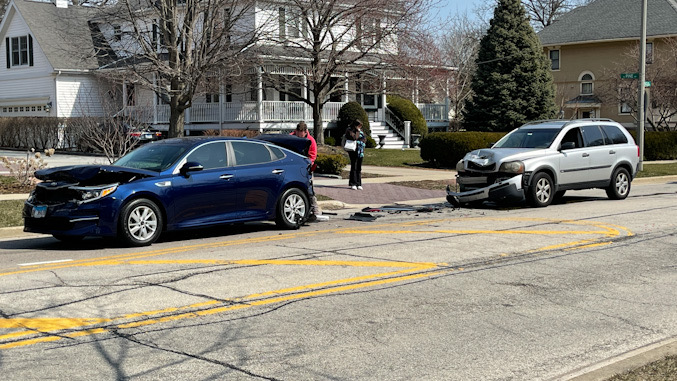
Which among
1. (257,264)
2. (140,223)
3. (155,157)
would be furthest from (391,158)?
(257,264)

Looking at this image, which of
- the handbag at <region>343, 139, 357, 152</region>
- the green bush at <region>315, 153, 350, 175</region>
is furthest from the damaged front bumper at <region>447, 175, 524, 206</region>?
A: the green bush at <region>315, 153, 350, 175</region>

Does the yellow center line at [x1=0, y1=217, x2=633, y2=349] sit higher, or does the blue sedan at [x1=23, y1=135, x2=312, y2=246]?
the blue sedan at [x1=23, y1=135, x2=312, y2=246]

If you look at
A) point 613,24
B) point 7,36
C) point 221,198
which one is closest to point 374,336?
point 221,198

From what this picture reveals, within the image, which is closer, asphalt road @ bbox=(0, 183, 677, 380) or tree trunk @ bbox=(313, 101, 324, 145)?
asphalt road @ bbox=(0, 183, 677, 380)

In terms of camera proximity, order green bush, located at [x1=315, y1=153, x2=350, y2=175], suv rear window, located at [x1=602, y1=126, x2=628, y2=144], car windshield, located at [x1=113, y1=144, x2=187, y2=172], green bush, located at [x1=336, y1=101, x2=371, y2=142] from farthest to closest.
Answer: green bush, located at [x1=336, y1=101, x2=371, y2=142]
green bush, located at [x1=315, y1=153, x2=350, y2=175]
suv rear window, located at [x1=602, y1=126, x2=628, y2=144]
car windshield, located at [x1=113, y1=144, x2=187, y2=172]

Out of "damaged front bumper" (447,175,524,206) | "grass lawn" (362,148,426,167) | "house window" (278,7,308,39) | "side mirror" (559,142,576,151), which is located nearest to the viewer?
"damaged front bumper" (447,175,524,206)

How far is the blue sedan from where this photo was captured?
11.0m

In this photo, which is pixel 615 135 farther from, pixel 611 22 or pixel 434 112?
pixel 611 22

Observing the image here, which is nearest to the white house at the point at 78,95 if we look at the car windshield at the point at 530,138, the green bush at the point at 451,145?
the green bush at the point at 451,145

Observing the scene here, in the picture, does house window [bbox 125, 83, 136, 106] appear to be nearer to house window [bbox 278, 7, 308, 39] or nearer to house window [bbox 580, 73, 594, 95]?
house window [bbox 278, 7, 308, 39]

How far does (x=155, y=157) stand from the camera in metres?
12.2

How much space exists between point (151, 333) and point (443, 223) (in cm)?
821

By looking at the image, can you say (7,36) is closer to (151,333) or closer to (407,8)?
(407,8)

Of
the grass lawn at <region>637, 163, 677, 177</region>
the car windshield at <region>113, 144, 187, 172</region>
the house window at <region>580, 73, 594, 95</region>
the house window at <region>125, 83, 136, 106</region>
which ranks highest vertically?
the house window at <region>580, 73, 594, 95</region>
